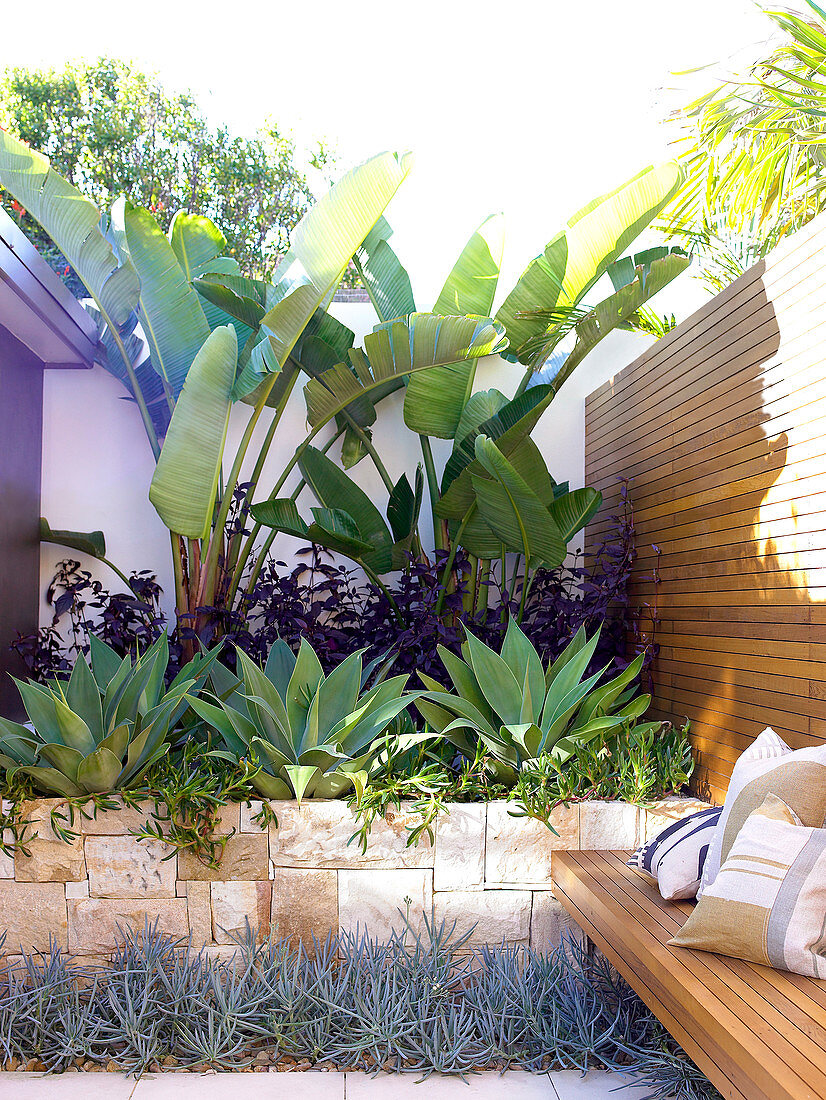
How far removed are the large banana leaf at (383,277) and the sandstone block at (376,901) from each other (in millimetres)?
2752

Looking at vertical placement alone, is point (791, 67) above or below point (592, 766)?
above

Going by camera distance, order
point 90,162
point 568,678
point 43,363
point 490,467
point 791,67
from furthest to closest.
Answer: point 90,162, point 43,363, point 791,67, point 490,467, point 568,678

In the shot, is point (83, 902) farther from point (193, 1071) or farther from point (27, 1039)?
point (193, 1071)

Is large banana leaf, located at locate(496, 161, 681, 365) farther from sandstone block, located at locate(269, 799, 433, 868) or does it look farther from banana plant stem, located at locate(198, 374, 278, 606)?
sandstone block, located at locate(269, 799, 433, 868)

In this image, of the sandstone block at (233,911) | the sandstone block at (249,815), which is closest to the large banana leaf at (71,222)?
the sandstone block at (249,815)

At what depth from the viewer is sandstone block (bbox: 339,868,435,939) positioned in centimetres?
278

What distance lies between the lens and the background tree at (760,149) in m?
2.99

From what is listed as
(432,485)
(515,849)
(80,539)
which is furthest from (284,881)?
(80,539)

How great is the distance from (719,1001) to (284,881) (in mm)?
1505

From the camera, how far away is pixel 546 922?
2.80 m

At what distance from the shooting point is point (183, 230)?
14.0ft

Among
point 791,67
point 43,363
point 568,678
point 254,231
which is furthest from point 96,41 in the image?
point 568,678

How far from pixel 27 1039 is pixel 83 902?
0.41m

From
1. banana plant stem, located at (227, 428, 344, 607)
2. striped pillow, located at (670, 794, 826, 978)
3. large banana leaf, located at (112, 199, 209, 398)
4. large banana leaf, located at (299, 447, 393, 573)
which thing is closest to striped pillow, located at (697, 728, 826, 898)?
striped pillow, located at (670, 794, 826, 978)
